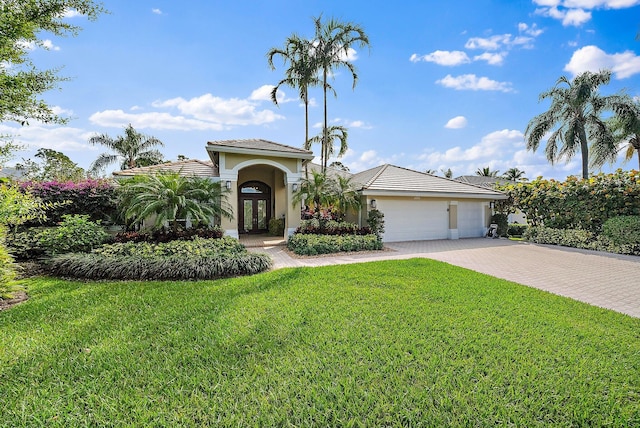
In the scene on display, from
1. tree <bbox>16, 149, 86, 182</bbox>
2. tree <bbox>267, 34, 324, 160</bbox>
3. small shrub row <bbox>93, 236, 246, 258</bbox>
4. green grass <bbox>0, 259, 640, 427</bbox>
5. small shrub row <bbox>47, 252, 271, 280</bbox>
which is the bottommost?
green grass <bbox>0, 259, 640, 427</bbox>

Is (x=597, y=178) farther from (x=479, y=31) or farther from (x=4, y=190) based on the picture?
(x=4, y=190)

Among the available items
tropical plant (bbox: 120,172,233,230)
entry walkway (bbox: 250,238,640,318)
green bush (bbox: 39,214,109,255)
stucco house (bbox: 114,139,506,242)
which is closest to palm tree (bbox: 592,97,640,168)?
stucco house (bbox: 114,139,506,242)

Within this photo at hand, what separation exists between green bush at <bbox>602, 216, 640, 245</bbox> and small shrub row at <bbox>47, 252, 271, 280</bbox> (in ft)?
51.2

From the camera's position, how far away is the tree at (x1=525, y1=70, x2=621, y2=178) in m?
15.8

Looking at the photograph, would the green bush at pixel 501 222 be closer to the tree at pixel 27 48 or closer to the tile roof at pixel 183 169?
the tile roof at pixel 183 169

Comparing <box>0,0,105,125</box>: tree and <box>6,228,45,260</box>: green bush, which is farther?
<box>6,228,45,260</box>: green bush

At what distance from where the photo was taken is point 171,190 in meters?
10.1

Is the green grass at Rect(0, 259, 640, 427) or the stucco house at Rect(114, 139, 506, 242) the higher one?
the stucco house at Rect(114, 139, 506, 242)

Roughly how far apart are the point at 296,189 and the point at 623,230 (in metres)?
14.7

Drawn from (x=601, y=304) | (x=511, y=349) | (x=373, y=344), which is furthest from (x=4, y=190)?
(x=601, y=304)

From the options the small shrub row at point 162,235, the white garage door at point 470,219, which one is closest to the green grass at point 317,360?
the small shrub row at point 162,235

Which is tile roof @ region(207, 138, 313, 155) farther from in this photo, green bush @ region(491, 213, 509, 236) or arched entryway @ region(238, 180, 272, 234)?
green bush @ region(491, 213, 509, 236)

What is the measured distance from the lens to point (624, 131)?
15789 mm

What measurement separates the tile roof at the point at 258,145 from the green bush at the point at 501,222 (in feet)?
42.0
